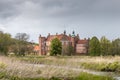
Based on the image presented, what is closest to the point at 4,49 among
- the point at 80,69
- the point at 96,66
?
the point at 96,66

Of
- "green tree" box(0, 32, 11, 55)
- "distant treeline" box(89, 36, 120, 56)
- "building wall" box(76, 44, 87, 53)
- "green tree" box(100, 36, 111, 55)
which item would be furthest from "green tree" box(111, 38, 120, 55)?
"green tree" box(0, 32, 11, 55)

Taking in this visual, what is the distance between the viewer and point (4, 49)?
288 feet

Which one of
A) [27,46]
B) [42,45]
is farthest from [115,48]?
[42,45]

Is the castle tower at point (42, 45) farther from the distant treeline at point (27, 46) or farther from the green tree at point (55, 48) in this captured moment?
the green tree at point (55, 48)

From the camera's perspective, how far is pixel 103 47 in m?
108

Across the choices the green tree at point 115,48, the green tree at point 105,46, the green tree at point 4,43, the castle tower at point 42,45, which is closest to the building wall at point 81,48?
the castle tower at point 42,45

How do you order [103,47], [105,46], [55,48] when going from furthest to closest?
[105,46], [103,47], [55,48]

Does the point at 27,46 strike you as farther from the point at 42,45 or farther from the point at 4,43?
the point at 42,45

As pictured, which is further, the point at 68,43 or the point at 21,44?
the point at 68,43

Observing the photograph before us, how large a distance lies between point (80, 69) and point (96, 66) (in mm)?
16371

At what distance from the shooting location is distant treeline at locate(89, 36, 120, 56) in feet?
332

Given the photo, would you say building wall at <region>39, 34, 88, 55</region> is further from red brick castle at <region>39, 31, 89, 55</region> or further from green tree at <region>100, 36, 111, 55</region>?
green tree at <region>100, 36, 111, 55</region>

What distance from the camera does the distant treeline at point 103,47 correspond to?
101m

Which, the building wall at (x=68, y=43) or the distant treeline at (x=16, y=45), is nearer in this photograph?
the distant treeline at (x=16, y=45)
